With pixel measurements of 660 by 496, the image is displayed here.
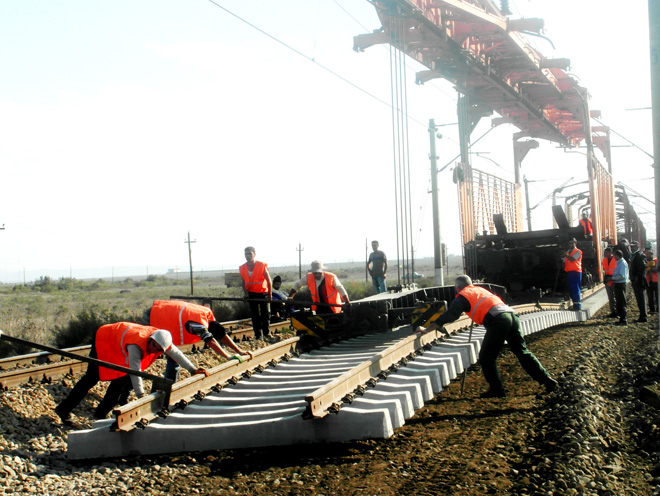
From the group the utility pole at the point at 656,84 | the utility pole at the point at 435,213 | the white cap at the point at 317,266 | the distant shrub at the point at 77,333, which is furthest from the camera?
the utility pole at the point at 435,213

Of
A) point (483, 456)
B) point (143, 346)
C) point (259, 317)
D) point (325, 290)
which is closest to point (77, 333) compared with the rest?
point (259, 317)

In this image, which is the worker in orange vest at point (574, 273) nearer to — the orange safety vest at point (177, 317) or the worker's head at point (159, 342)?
the orange safety vest at point (177, 317)

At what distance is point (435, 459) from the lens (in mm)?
4988

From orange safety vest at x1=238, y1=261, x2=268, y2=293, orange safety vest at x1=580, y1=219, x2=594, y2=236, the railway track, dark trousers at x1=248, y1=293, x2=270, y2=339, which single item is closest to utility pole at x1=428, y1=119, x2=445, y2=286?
orange safety vest at x1=580, y1=219, x2=594, y2=236

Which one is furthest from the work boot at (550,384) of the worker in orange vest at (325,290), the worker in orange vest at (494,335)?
the worker in orange vest at (325,290)

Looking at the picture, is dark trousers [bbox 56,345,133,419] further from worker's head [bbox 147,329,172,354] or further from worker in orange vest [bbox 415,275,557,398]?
worker in orange vest [bbox 415,275,557,398]

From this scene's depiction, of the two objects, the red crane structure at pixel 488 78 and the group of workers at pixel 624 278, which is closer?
the group of workers at pixel 624 278

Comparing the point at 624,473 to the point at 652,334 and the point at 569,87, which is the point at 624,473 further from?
the point at 569,87

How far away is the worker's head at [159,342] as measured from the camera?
20.3 ft

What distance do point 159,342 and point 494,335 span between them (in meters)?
3.40

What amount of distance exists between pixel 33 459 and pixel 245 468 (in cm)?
191

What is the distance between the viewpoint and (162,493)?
462 centimetres

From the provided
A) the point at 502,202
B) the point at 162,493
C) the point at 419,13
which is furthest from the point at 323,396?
the point at 502,202

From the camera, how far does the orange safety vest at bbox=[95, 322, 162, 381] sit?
633 centimetres
